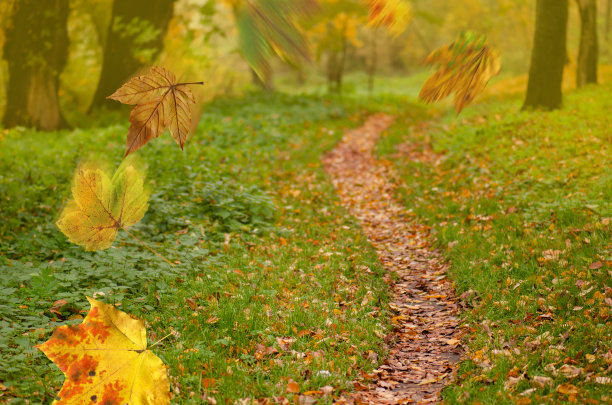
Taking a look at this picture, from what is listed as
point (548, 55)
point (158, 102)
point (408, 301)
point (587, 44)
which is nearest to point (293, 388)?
point (408, 301)

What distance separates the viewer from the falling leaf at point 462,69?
101cm

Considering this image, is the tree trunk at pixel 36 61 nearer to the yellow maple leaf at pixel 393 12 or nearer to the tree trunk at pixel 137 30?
the tree trunk at pixel 137 30

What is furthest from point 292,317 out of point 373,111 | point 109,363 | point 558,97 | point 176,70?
point 373,111

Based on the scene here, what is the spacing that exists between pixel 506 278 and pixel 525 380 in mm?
2039

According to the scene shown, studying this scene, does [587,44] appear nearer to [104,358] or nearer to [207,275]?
[207,275]

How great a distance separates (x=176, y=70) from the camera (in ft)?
3.36

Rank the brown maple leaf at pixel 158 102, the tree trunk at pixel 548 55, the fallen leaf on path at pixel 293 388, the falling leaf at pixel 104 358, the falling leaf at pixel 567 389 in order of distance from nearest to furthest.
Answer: the brown maple leaf at pixel 158 102
the falling leaf at pixel 104 358
the falling leaf at pixel 567 389
the fallen leaf on path at pixel 293 388
the tree trunk at pixel 548 55

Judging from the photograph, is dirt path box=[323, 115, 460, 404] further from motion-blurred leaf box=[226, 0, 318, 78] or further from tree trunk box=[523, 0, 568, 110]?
tree trunk box=[523, 0, 568, 110]

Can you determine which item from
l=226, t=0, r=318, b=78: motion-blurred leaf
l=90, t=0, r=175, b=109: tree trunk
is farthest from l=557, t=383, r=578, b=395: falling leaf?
l=90, t=0, r=175, b=109: tree trunk

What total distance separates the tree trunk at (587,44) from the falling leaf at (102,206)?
18187 mm

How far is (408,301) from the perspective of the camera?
5.78 m

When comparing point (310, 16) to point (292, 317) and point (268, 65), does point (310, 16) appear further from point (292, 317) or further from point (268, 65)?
point (292, 317)

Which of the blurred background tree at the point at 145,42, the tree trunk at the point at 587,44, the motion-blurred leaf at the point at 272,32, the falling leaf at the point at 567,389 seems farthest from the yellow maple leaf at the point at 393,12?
the tree trunk at the point at 587,44

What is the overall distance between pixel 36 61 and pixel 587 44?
1641cm
